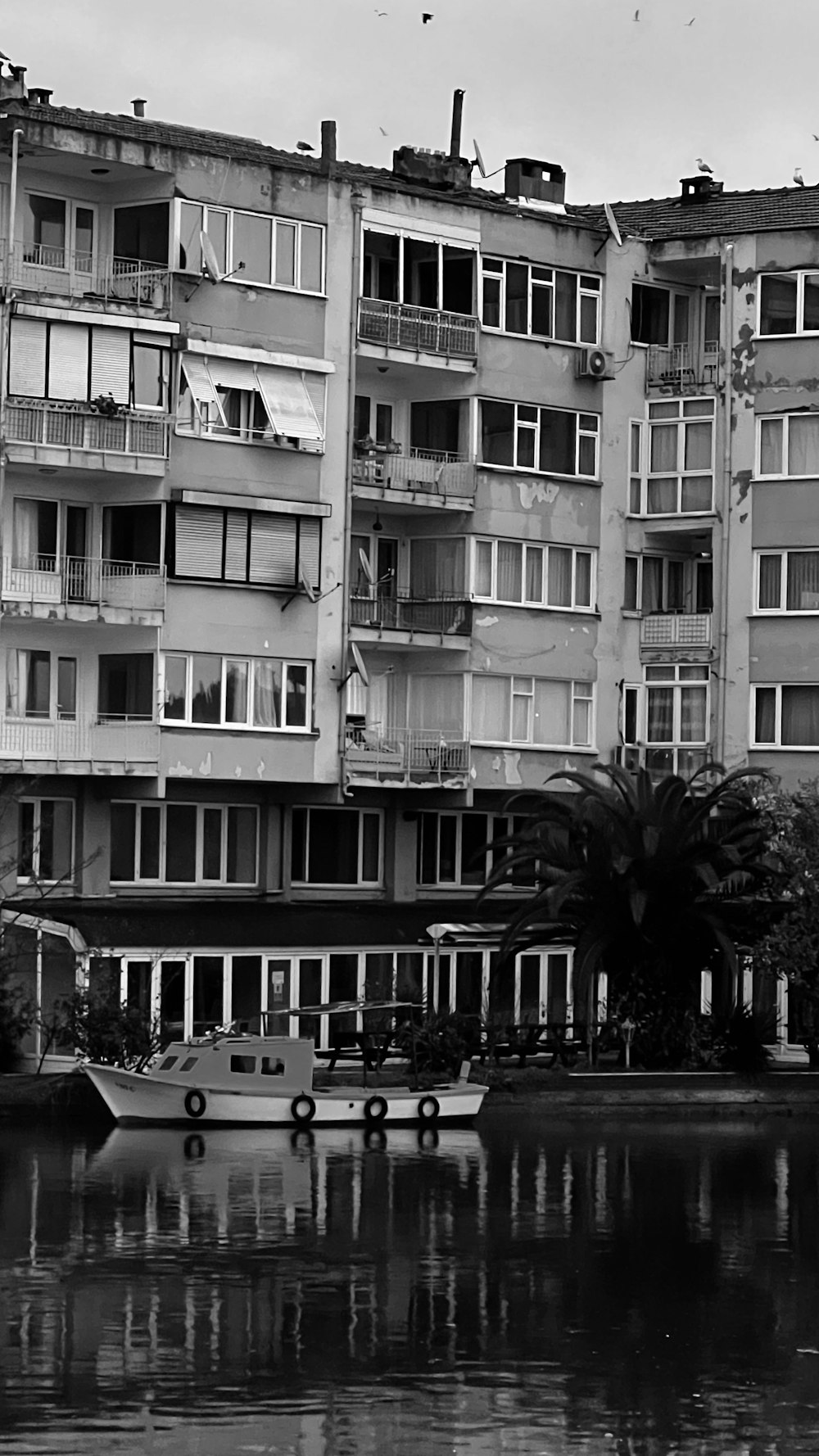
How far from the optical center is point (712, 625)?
65375 millimetres

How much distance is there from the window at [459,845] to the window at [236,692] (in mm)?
5899

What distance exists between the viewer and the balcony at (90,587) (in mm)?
56125

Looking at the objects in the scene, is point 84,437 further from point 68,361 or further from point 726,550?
point 726,550

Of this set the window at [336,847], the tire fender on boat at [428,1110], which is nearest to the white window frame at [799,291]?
the window at [336,847]

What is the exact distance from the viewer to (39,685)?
188ft

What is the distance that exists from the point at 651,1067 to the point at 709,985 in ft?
25.2

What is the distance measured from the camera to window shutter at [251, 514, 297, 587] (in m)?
59.1

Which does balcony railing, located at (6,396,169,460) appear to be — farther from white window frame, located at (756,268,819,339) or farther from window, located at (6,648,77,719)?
white window frame, located at (756,268,819,339)

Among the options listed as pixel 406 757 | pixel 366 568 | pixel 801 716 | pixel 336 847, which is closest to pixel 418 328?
pixel 366 568

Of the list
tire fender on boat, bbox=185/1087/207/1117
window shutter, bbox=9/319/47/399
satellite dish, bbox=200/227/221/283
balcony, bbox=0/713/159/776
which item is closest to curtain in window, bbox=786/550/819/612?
satellite dish, bbox=200/227/221/283

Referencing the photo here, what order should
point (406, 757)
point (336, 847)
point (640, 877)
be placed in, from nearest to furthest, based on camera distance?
point (640, 877), point (406, 757), point (336, 847)

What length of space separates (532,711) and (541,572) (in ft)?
11.6

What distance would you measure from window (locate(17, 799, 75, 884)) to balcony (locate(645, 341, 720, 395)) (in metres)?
19.9

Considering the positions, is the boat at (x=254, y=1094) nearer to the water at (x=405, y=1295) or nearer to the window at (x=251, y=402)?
the water at (x=405, y=1295)
